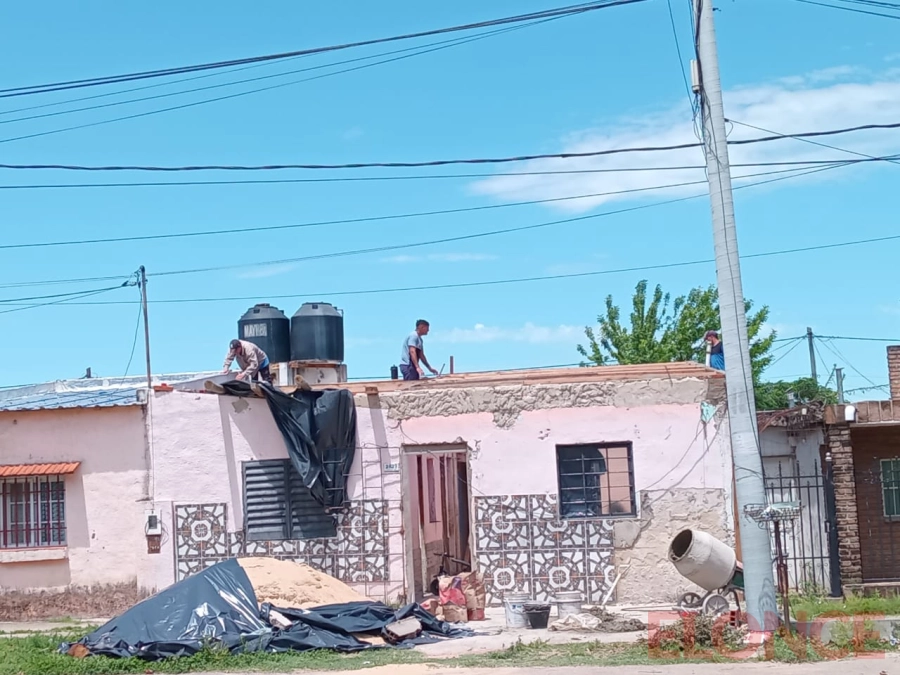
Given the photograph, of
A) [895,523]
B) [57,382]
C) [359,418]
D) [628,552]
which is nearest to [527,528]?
[628,552]

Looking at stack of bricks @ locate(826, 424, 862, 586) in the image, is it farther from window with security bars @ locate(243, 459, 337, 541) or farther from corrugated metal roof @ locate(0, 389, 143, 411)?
corrugated metal roof @ locate(0, 389, 143, 411)

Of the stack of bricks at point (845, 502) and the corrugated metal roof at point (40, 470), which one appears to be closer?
the stack of bricks at point (845, 502)

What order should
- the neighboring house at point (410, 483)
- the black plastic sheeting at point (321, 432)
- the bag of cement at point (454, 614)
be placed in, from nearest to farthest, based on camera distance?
the bag of cement at point (454, 614)
the neighboring house at point (410, 483)
the black plastic sheeting at point (321, 432)

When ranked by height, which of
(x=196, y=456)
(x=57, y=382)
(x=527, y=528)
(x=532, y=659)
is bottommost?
(x=532, y=659)

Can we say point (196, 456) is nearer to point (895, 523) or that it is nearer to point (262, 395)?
point (262, 395)

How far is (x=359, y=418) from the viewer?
17.9 metres

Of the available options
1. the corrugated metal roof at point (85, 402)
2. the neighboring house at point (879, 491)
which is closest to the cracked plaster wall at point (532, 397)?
the neighboring house at point (879, 491)

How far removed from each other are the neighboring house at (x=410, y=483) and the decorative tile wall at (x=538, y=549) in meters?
0.02

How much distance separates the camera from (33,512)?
59.9 feet

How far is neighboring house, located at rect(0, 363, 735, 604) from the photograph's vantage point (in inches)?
666

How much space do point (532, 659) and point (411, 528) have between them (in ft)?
19.4

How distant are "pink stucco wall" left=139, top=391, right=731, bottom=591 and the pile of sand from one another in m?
2.17

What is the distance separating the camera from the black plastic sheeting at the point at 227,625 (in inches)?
517

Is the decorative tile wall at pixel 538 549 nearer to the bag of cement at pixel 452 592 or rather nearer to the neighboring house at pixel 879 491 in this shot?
the bag of cement at pixel 452 592
